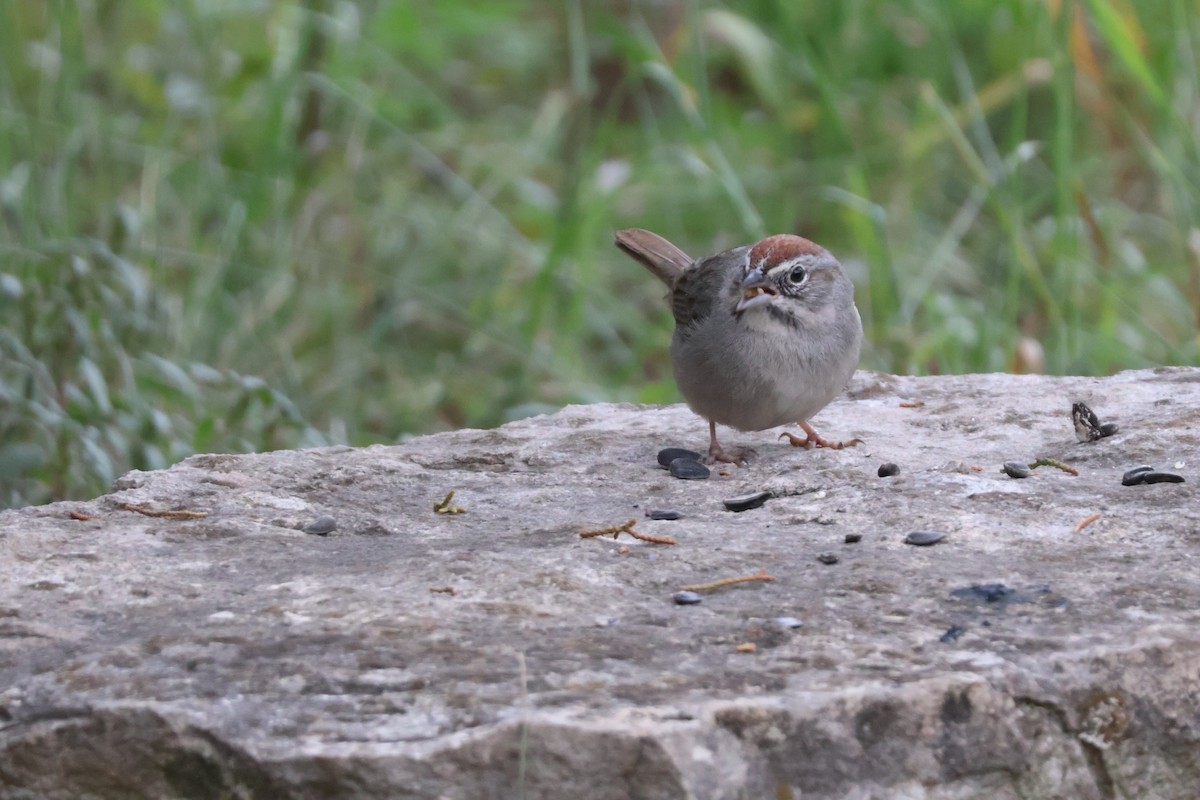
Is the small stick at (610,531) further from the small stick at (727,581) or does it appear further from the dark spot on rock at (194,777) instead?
the dark spot on rock at (194,777)

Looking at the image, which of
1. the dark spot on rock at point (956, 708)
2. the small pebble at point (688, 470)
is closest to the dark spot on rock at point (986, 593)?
the dark spot on rock at point (956, 708)

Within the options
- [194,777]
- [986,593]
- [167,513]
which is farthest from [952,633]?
[167,513]

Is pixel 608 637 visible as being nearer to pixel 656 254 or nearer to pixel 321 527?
pixel 321 527

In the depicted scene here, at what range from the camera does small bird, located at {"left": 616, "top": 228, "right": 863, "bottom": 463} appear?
3.82 metres

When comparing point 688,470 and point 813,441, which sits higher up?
point 813,441

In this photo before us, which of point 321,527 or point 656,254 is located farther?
point 656,254

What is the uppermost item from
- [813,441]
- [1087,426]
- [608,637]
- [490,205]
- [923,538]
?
[490,205]

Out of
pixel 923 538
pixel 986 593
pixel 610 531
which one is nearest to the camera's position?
pixel 986 593

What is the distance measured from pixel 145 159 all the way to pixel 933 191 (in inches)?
136

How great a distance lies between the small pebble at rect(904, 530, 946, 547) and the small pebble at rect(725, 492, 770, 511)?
1.51 ft

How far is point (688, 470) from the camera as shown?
11.7ft

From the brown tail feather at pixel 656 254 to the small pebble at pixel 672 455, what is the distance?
90cm

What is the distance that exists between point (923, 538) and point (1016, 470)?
20.4 inches

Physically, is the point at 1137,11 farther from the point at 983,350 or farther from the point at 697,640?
the point at 697,640
